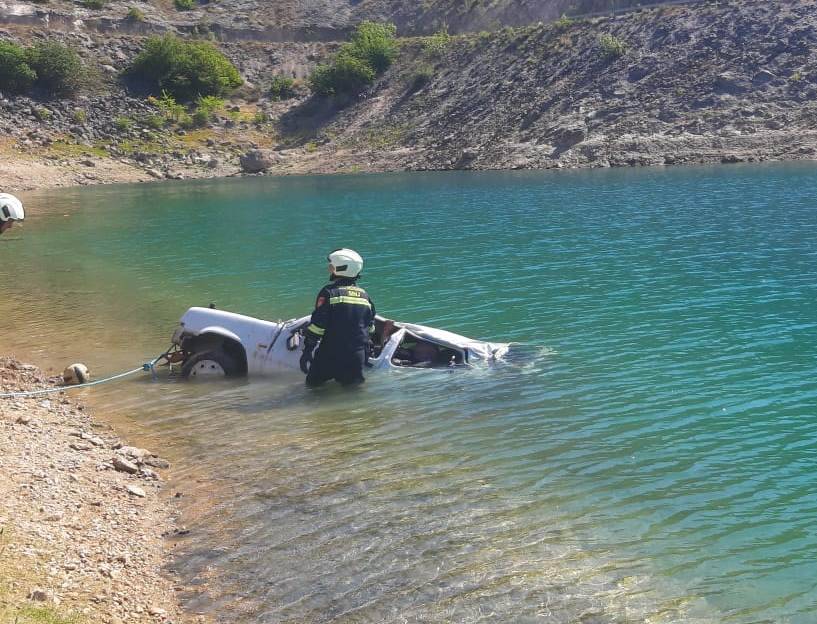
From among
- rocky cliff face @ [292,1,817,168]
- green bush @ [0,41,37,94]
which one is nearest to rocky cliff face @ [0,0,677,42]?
rocky cliff face @ [292,1,817,168]

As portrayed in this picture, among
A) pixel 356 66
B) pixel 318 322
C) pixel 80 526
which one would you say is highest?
pixel 356 66

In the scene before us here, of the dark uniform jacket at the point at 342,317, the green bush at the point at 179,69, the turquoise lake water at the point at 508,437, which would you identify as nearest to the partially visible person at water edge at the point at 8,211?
the turquoise lake water at the point at 508,437

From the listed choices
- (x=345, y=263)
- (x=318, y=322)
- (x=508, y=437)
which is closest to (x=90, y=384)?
(x=318, y=322)

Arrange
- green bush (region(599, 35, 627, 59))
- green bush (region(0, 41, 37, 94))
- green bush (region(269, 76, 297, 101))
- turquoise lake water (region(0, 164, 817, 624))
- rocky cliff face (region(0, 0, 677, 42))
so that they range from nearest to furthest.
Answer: turquoise lake water (region(0, 164, 817, 624))
green bush (region(599, 35, 627, 59))
green bush (region(0, 41, 37, 94))
rocky cliff face (region(0, 0, 677, 42))
green bush (region(269, 76, 297, 101))

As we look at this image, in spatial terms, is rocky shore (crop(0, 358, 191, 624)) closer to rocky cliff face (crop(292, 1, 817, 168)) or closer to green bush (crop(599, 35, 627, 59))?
rocky cliff face (crop(292, 1, 817, 168))

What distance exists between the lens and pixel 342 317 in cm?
1425

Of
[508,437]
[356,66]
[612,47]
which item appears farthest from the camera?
[356,66]

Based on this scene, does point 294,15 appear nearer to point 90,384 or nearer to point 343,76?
point 343,76

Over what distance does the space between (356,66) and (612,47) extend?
2940 centimetres

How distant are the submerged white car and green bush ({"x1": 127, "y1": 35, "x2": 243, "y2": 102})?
287 feet

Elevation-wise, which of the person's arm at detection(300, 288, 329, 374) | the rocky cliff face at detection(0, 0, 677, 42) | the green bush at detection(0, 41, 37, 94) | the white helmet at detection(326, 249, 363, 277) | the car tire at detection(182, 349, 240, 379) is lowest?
the car tire at detection(182, 349, 240, 379)

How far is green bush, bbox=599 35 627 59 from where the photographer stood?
81.4m

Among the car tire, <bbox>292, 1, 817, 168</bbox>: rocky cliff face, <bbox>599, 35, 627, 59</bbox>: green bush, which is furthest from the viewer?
<bbox>599, 35, 627, 59</bbox>: green bush

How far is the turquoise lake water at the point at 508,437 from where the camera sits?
8328 millimetres
